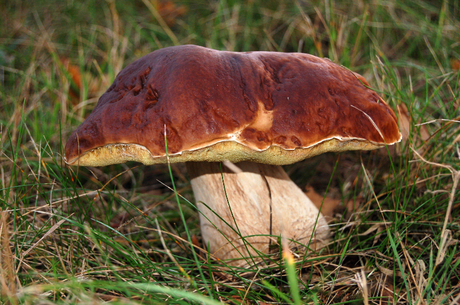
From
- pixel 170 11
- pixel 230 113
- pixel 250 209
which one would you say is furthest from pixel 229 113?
pixel 170 11

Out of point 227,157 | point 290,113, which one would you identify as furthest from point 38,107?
point 290,113

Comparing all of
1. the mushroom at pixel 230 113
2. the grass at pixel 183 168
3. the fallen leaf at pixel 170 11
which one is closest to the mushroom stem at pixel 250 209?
the grass at pixel 183 168

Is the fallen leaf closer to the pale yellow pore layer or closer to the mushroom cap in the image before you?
the mushroom cap

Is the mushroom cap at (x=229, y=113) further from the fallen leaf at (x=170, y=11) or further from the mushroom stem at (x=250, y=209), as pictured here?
the fallen leaf at (x=170, y=11)

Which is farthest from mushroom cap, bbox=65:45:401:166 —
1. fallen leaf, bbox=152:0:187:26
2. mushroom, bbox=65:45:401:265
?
fallen leaf, bbox=152:0:187:26

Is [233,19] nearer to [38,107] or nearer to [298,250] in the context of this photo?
[38,107]

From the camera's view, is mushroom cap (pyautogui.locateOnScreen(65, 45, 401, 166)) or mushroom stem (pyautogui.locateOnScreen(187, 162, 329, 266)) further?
mushroom stem (pyautogui.locateOnScreen(187, 162, 329, 266))

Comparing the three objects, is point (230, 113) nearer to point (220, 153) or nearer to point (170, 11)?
point (220, 153)
